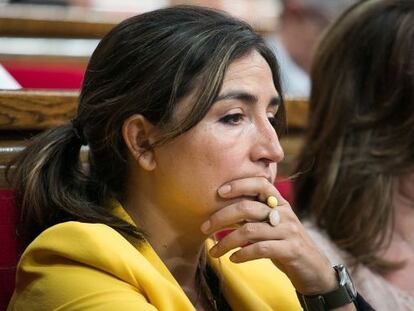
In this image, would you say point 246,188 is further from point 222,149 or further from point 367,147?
point 367,147

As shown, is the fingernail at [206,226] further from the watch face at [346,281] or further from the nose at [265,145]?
the watch face at [346,281]

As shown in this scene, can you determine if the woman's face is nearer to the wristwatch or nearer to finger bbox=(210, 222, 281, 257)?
finger bbox=(210, 222, 281, 257)

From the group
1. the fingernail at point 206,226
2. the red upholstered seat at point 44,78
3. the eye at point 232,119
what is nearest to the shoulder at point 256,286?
the fingernail at point 206,226

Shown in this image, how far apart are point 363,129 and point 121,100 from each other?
2.50ft

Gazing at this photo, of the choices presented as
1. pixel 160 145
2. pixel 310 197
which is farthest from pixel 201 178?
pixel 310 197

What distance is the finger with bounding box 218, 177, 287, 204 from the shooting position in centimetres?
131

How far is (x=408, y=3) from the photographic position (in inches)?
76.1

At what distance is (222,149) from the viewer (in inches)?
51.7

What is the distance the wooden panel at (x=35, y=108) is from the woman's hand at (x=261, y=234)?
457mm

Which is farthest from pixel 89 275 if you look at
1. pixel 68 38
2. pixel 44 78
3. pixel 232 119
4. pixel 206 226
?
pixel 68 38

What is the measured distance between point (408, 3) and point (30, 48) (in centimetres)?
109

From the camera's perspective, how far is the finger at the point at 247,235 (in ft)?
4.33

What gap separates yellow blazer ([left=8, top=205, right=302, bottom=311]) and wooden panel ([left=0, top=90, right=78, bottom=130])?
392 millimetres

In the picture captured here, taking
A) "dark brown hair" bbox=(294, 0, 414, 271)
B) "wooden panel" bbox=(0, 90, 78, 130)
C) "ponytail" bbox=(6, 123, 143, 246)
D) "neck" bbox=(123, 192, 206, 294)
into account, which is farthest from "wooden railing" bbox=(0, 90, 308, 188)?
"dark brown hair" bbox=(294, 0, 414, 271)
